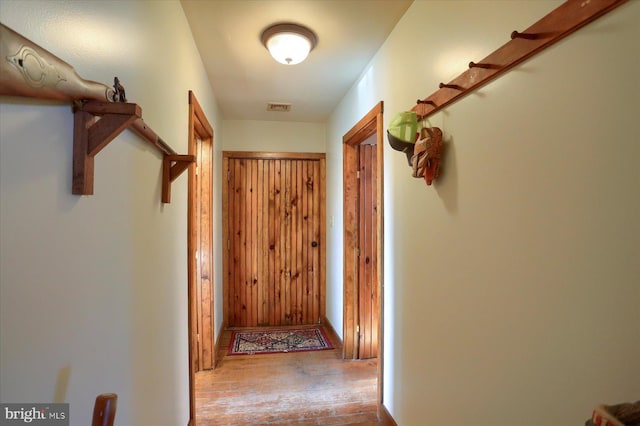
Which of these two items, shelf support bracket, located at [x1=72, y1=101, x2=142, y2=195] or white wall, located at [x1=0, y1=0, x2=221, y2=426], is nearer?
white wall, located at [x1=0, y1=0, x2=221, y2=426]

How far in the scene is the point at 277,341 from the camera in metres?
3.25

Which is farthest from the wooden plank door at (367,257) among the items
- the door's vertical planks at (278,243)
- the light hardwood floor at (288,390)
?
the door's vertical planks at (278,243)

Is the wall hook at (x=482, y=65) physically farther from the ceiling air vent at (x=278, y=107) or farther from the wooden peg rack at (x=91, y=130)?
the ceiling air vent at (x=278, y=107)

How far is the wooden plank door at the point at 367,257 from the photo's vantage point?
2.89m

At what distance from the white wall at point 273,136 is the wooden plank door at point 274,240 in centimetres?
12

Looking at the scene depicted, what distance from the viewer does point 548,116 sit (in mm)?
820

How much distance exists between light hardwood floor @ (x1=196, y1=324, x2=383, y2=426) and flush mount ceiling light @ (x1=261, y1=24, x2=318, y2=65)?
7.56 feet

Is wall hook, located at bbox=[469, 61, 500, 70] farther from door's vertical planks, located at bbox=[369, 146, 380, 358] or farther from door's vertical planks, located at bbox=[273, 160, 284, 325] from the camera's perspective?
door's vertical planks, located at bbox=[273, 160, 284, 325]

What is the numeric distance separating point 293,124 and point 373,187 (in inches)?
54.4

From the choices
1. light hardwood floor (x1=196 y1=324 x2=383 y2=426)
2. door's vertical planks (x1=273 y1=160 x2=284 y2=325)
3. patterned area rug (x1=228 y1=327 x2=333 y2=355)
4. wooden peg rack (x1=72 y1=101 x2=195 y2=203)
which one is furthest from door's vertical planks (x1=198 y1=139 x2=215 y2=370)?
wooden peg rack (x1=72 y1=101 x2=195 y2=203)

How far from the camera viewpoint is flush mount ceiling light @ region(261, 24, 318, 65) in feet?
5.78

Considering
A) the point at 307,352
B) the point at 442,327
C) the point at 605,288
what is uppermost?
the point at 605,288

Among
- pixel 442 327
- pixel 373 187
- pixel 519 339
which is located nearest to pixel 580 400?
pixel 519 339

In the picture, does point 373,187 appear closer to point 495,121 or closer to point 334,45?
point 334,45
